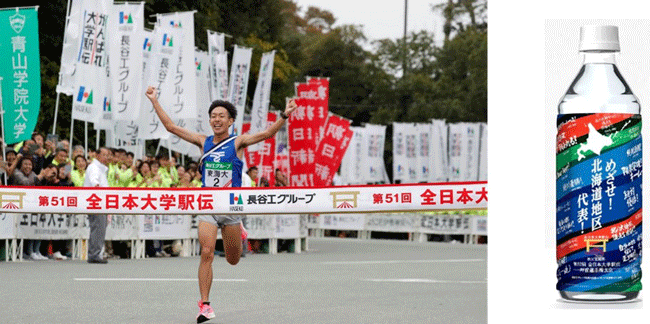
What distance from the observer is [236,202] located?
9844mm

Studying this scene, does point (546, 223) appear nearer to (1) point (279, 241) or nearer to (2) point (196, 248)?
(2) point (196, 248)

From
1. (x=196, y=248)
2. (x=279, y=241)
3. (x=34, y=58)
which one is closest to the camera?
(x=34, y=58)

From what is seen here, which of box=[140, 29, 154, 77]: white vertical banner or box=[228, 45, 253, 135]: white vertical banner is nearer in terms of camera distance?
box=[140, 29, 154, 77]: white vertical banner

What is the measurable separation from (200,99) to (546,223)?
79.6 feet

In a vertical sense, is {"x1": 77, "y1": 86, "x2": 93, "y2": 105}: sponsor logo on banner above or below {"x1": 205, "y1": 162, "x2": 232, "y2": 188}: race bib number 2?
above

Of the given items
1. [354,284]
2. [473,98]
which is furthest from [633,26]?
[473,98]

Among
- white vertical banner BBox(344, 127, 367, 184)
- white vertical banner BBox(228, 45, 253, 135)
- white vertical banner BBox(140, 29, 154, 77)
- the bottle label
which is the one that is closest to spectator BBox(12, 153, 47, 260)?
white vertical banner BBox(140, 29, 154, 77)

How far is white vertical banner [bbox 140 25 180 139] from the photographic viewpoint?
23875mm

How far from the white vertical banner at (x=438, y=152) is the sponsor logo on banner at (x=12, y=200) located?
104 ft

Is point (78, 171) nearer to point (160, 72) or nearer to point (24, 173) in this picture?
point (24, 173)

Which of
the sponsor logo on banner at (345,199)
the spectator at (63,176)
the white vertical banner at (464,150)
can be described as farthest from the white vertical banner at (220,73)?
the sponsor logo on banner at (345,199)

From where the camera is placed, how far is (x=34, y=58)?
2080cm

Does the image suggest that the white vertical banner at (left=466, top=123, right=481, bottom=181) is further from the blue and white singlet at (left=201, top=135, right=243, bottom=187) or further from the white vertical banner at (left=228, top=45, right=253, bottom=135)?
the blue and white singlet at (left=201, top=135, right=243, bottom=187)

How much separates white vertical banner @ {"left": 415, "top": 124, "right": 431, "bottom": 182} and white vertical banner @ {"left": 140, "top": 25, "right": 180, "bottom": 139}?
18726 mm
